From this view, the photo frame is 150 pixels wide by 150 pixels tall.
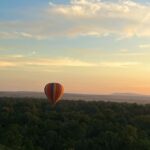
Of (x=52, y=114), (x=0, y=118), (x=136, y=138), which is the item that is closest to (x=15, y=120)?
(x=0, y=118)

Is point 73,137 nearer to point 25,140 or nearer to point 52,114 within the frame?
point 25,140

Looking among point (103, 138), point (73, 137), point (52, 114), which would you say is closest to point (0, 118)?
point (52, 114)

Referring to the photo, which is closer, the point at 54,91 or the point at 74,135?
the point at 74,135

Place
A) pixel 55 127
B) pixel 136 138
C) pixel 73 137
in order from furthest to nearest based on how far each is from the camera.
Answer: pixel 55 127
pixel 73 137
pixel 136 138

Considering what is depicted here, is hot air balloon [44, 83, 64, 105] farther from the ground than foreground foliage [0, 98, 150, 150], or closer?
farther from the ground

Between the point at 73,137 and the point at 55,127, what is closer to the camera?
the point at 73,137

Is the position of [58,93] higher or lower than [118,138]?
higher

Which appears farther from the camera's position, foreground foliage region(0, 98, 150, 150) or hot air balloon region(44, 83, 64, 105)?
hot air balloon region(44, 83, 64, 105)

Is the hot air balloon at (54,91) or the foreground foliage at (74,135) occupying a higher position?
the hot air balloon at (54,91)

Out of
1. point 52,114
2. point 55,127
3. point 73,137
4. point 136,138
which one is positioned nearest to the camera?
point 136,138

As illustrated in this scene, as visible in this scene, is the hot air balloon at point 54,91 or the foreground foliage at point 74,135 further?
the hot air balloon at point 54,91

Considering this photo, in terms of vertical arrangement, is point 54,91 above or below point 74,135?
above
